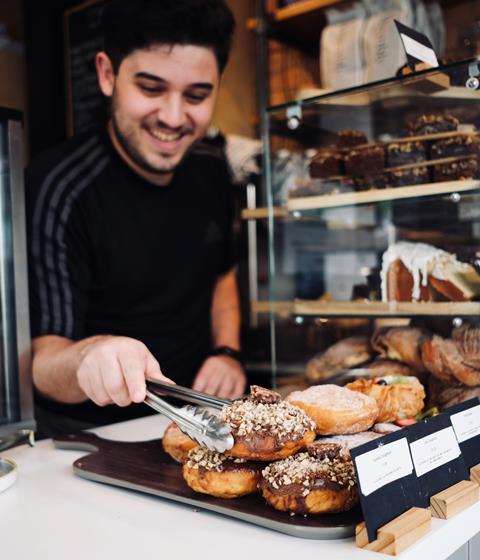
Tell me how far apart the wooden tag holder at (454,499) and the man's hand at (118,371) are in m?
0.42

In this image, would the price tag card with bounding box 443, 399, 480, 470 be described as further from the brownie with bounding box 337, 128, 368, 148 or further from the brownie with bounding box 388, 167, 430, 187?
the brownie with bounding box 337, 128, 368, 148

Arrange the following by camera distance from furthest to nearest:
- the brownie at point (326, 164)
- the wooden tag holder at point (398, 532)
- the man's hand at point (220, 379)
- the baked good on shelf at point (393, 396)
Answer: the man's hand at point (220, 379) < the brownie at point (326, 164) < the baked good on shelf at point (393, 396) < the wooden tag holder at point (398, 532)

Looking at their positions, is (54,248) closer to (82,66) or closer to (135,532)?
(135,532)

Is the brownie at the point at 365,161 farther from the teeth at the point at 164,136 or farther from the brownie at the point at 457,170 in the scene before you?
the teeth at the point at 164,136

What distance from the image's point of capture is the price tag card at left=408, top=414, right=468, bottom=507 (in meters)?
0.82

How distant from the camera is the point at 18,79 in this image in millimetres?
2498

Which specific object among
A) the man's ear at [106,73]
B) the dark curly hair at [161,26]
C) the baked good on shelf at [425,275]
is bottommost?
the baked good on shelf at [425,275]

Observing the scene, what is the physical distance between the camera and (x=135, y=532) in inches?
31.5

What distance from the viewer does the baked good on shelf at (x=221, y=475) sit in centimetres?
83

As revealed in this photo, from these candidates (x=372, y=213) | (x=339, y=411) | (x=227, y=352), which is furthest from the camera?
(x=227, y=352)

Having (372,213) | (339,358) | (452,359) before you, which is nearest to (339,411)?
(452,359)

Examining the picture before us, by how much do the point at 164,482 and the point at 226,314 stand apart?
111 cm

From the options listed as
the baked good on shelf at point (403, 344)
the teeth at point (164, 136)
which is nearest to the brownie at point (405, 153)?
the baked good on shelf at point (403, 344)

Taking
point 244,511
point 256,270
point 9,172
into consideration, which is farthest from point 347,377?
point 256,270
